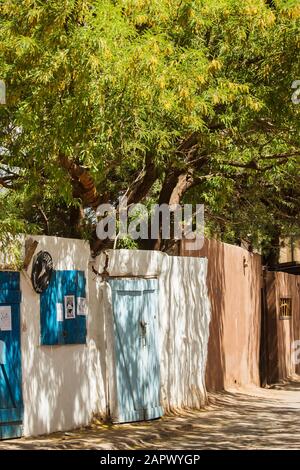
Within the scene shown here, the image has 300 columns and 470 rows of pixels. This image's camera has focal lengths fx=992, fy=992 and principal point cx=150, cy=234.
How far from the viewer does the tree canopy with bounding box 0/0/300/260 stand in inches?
460

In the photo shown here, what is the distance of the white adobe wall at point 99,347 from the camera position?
1334cm

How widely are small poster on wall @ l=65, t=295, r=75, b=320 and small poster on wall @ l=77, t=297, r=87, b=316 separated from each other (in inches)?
5.8

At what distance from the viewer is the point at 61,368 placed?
45.8ft

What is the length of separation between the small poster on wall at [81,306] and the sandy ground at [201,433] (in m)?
1.67

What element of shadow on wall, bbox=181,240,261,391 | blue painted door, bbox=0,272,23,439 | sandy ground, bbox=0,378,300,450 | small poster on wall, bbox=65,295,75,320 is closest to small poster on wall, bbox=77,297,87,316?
small poster on wall, bbox=65,295,75,320

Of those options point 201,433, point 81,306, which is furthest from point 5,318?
point 201,433

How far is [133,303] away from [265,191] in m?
8.96

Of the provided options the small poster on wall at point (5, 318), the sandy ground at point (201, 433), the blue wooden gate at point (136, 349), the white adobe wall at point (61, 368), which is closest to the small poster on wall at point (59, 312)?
the white adobe wall at point (61, 368)

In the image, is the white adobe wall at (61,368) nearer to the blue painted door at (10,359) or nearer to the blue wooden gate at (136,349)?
the blue painted door at (10,359)

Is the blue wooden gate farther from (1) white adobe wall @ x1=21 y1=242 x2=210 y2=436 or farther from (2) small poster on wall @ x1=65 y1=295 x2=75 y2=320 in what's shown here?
(2) small poster on wall @ x1=65 y1=295 x2=75 y2=320
